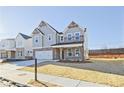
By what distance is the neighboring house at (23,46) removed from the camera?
21378 millimetres

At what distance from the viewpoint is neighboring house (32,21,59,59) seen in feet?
65.5

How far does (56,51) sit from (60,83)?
11802mm

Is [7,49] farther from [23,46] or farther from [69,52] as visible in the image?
[69,52]

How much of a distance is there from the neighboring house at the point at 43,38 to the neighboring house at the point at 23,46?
1055 mm

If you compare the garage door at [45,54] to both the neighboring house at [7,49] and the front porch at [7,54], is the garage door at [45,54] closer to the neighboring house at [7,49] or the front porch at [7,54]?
the neighboring house at [7,49]

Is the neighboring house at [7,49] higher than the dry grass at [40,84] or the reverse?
higher

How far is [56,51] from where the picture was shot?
19797 millimetres

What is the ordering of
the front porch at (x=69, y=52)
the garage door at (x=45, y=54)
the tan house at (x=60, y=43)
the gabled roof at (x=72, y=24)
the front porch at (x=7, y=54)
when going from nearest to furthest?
1. the front porch at (x=69, y=52)
2. the tan house at (x=60, y=43)
3. the gabled roof at (x=72, y=24)
4. the garage door at (x=45, y=54)
5. the front porch at (x=7, y=54)

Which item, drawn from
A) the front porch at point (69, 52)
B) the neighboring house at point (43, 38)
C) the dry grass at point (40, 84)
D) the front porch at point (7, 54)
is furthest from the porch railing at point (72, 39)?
the dry grass at point (40, 84)

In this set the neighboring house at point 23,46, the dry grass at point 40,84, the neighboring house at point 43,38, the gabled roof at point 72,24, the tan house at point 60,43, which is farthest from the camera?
the neighboring house at point 23,46

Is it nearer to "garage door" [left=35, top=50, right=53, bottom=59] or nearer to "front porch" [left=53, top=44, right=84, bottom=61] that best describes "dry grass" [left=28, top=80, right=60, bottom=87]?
"front porch" [left=53, top=44, right=84, bottom=61]

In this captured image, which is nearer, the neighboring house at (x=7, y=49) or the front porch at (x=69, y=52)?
the front porch at (x=69, y=52)
